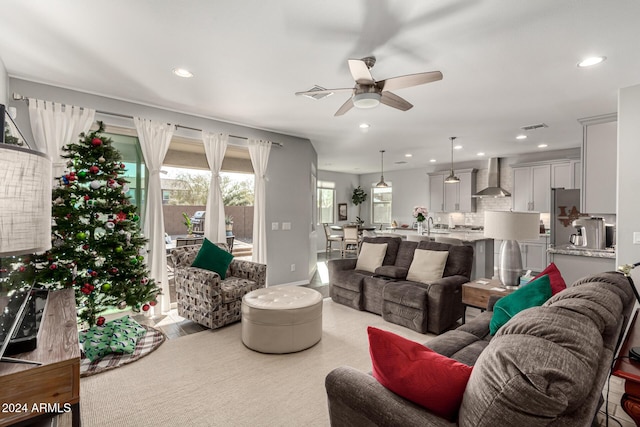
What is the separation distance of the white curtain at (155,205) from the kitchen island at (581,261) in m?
5.16

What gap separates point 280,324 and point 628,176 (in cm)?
398

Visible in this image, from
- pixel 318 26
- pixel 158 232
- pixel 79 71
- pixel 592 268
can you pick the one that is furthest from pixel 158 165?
pixel 592 268

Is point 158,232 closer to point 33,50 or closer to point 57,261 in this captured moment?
point 57,261

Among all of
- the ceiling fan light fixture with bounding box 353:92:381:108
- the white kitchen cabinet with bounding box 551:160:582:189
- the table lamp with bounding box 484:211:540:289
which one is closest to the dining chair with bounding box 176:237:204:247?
the ceiling fan light fixture with bounding box 353:92:381:108

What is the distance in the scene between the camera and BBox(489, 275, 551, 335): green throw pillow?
191 centimetres

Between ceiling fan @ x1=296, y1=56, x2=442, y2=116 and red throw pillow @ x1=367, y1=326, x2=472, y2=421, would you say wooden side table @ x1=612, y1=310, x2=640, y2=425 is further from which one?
ceiling fan @ x1=296, y1=56, x2=442, y2=116

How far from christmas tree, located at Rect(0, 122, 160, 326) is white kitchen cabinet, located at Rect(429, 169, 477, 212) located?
7.44 meters

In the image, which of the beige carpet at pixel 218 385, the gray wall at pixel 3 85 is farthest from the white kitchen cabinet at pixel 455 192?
the gray wall at pixel 3 85

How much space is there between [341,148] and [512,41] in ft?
14.9

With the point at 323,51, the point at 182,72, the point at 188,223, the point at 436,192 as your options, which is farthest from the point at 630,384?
the point at 436,192

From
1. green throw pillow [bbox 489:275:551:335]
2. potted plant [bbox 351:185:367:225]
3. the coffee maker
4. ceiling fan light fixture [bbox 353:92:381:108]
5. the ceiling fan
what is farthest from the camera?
potted plant [bbox 351:185:367:225]

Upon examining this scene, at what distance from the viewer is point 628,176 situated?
3.40 meters

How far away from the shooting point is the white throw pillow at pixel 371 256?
14.7 feet

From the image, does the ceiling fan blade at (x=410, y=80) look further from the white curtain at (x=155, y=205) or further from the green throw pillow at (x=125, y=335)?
the green throw pillow at (x=125, y=335)
